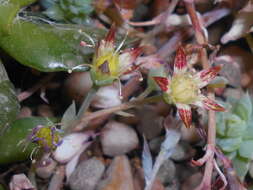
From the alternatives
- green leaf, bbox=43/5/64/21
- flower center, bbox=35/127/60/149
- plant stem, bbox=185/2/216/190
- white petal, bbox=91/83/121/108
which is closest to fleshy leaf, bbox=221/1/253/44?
plant stem, bbox=185/2/216/190

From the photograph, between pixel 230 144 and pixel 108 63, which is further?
pixel 230 144

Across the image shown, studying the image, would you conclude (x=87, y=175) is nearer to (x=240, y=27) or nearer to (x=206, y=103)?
(x=206, y=103)

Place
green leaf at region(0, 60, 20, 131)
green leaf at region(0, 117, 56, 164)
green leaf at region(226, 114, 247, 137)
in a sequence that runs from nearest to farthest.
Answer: green leaf at region(0, 60, 20, 131) → green leaf at region(0, 117, 56, 164) → green leaf at region(226, 114, 247, 137)

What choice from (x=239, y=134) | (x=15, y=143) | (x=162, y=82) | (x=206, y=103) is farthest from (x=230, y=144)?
(x=15, y=143)

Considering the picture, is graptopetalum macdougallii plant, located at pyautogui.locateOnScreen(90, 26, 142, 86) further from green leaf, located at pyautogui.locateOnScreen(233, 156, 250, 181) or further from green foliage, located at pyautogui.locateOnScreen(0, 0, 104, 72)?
green leaf, located at pyautogui.locateOnScreen(233, 156, 250, 181)

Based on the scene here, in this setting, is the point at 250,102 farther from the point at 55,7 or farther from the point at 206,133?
the point at 55,7
